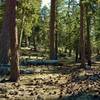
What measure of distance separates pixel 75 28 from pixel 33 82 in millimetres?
37002

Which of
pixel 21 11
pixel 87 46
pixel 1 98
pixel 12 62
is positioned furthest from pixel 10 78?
pixel 21 11

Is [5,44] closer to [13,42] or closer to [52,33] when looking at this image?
[13,42]

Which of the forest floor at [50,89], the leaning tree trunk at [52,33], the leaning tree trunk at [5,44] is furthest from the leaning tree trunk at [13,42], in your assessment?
the leaning tree trunk at [52,33]

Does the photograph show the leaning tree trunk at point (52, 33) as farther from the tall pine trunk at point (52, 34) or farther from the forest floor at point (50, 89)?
the forest floor at point (50, 89)

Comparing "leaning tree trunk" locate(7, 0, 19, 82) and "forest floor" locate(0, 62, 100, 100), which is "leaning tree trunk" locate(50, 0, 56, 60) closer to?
"forest floor" locate(0, 62, 100, 100)

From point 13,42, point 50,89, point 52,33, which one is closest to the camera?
point 50,89

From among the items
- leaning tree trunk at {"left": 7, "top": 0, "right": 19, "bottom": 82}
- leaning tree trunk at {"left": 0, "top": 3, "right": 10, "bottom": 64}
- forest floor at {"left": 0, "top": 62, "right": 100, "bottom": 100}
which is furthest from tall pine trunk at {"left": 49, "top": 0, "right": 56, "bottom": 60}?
leaning tree trunk at {"left": 7, "top": 0, "right": 19, "bottom": 82}

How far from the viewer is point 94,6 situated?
Answer: 149ft

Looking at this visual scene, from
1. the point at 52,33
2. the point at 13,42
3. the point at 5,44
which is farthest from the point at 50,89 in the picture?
the point at 52,33

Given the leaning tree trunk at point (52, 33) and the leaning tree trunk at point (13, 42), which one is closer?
the leaning tree trunk at point (13, 42)

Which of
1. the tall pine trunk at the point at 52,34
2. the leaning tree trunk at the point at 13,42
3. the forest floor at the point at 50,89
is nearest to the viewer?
the forest floor at the point at 50,89

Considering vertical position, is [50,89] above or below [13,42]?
below

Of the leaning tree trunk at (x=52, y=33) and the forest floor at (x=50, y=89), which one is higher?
the leaning tree trunk at (x=52, y=33)

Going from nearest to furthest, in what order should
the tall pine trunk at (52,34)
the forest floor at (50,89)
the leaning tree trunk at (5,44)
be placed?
the forest floor at (50,89), the leaning tree trunk at (5,44), the tall pine trunk at (52,34)
